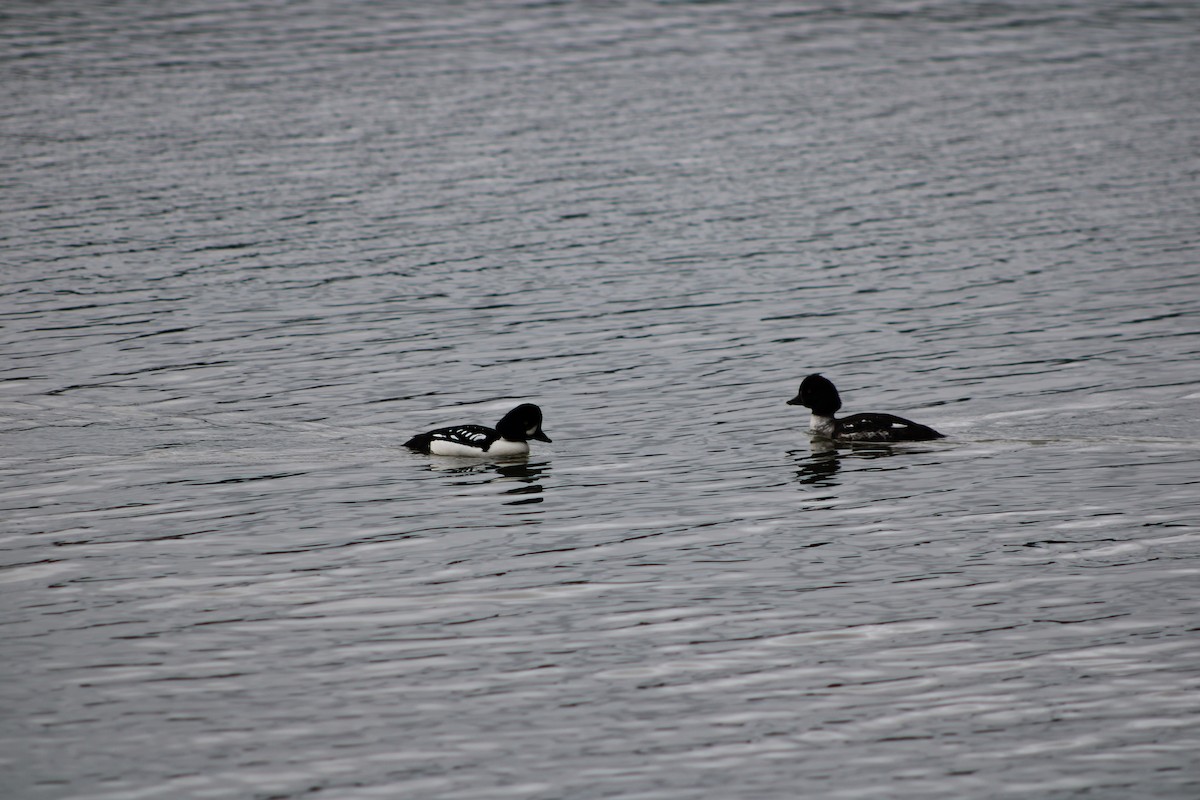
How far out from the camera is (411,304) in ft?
94.2

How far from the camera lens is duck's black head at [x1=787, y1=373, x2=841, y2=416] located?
20.5 m

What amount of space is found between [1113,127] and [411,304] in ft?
75.2

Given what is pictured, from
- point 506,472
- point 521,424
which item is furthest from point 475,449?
point 521,424

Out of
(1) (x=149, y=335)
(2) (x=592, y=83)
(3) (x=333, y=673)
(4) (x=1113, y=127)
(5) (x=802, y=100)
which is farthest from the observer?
(2) (x=592, y=83)

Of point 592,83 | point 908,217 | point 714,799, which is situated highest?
point 592,83

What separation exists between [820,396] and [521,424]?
3.97m

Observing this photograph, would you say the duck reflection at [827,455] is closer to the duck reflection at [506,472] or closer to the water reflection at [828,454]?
the water reflection at [828,454]

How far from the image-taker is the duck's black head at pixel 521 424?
19.8 metres

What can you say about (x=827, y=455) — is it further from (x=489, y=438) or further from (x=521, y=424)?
(x=489, y=438)

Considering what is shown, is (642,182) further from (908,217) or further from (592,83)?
(592,83)

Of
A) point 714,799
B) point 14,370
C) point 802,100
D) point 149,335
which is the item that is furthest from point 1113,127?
point 714,799

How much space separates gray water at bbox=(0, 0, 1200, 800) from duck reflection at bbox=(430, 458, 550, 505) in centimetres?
7

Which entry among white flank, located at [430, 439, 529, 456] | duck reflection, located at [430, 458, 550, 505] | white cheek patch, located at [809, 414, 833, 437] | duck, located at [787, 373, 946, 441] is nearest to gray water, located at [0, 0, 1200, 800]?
duck reflection, located at [430, 458, 550, 505]

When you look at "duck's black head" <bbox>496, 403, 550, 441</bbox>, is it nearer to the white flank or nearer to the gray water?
the white flank
